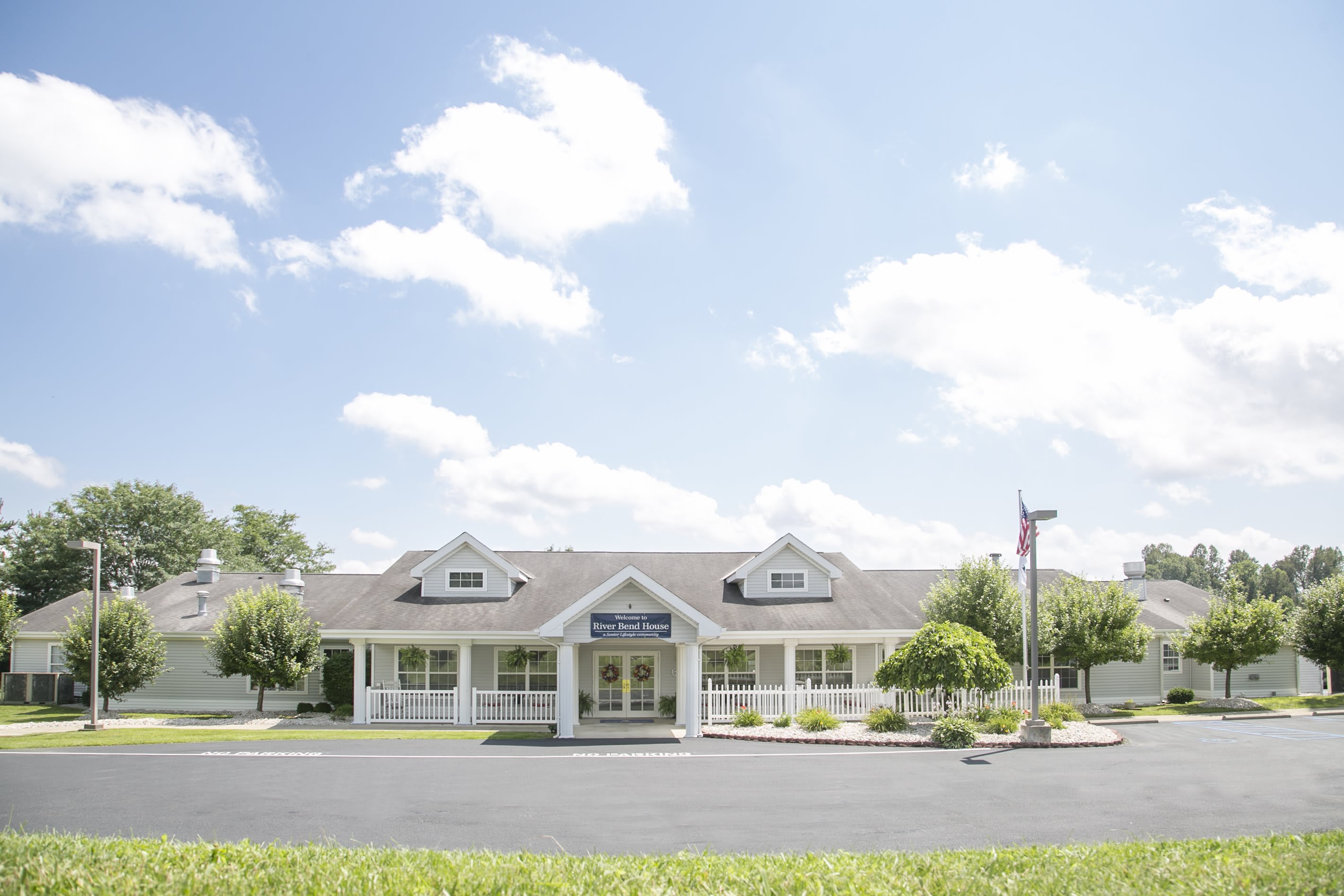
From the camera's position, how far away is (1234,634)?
2934 cm

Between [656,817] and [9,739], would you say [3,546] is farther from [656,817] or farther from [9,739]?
[656,817]

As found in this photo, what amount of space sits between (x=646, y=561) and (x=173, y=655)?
16.5m

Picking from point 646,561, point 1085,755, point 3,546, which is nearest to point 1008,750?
point 1085,755

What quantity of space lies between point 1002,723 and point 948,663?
5.69ft

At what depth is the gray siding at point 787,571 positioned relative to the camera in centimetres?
2983

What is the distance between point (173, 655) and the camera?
30.8 metres

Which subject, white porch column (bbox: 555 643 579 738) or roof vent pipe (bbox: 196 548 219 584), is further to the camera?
roof vent pipe (bbox: 196 548 219 584)

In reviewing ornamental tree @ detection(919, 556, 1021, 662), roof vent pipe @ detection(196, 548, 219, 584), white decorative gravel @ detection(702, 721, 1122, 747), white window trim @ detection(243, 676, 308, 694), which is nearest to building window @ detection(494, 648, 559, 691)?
white decorative gravel @ detection(702, 721, 1122, 747)

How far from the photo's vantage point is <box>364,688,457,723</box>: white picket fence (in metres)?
25.7

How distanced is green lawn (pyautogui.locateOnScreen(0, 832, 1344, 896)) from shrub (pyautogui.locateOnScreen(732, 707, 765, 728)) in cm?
1499

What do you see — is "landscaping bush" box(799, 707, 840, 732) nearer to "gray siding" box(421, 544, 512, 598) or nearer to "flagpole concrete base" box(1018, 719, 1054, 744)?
"flagpole concrete base" box(1018, 719, 1054, 744)

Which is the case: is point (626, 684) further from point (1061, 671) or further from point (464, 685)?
point (1061, 671)

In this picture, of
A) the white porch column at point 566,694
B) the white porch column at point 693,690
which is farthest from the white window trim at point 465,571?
the white porch column at point 693,690

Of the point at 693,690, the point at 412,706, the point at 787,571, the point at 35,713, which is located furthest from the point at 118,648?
the point at 787,571
